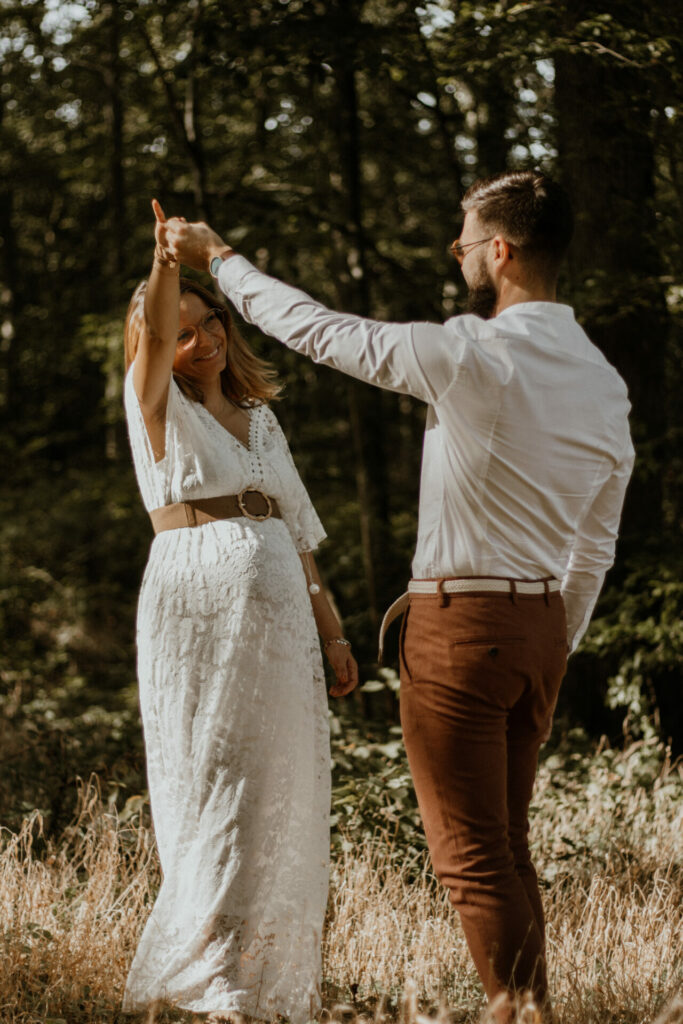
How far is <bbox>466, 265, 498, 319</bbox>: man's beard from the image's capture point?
2.43 metres

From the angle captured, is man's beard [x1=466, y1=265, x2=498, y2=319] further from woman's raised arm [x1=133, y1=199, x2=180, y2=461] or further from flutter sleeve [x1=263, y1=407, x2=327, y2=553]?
flutter sleeve [x1=263, y1=407, x2=327, y2=553]

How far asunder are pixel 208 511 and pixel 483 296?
1105 mm

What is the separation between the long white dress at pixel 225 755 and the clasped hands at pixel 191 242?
0.56m

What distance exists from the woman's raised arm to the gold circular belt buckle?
30 cm

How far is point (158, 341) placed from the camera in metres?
2.89

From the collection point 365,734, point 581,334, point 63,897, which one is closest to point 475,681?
point 581,334

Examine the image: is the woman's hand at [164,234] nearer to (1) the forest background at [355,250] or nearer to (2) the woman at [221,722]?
(2) the woman at [221,722]

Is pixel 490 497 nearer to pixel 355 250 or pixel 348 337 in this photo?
pixel 348 337

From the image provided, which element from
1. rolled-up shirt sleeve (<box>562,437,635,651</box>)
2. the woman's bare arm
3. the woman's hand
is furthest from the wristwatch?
the woman's bare arm

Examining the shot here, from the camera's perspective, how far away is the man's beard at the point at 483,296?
2.43 m

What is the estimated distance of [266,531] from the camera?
3.19 m

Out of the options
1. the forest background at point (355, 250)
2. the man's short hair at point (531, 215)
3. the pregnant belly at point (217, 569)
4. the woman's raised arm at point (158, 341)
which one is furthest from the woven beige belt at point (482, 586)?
the forest background at point (355, 250)

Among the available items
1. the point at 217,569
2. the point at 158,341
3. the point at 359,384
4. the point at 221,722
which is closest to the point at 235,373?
the point at 158,341

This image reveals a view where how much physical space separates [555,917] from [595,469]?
Result: 200cm
